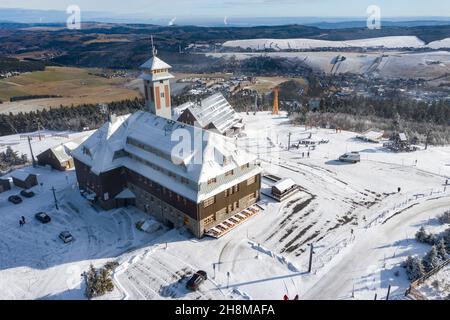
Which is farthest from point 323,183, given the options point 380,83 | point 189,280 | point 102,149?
point 380,83

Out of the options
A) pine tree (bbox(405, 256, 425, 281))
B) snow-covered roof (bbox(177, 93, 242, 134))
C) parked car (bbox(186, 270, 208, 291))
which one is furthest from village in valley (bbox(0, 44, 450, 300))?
snow-covered roof (bbox(177, 93, 242, 134))

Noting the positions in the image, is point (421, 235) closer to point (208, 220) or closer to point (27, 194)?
point (208, 220)

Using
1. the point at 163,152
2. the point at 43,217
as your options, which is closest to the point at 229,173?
the point at 163,152

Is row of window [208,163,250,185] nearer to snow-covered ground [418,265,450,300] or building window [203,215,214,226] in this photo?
building window [203,215,214,226]

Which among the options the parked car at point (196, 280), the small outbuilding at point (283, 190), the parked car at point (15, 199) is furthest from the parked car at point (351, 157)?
the parked car at point (15, 199)

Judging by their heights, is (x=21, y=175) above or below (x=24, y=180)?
above
